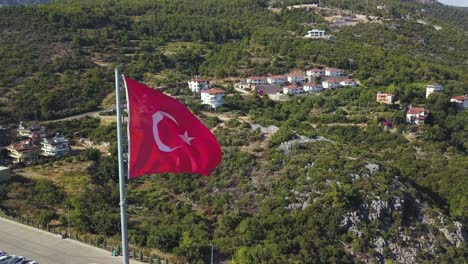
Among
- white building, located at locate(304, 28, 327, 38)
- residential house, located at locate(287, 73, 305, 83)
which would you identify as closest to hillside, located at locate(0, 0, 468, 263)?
white building, located at locate(304, 28, 327, 38)

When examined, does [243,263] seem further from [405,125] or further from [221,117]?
[405,125]

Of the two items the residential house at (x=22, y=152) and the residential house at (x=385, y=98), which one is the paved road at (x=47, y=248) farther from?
the residential house at (x=385, y=98)

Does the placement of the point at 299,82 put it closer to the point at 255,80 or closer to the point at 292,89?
the point at 292,89

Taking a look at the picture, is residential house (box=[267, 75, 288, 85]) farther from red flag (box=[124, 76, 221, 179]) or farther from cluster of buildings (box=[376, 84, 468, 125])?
red flag (box=[124, 76, 221, 179])

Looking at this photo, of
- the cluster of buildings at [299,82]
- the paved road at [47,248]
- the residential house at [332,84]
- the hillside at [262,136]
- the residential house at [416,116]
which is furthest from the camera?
the residential house at [332,84]

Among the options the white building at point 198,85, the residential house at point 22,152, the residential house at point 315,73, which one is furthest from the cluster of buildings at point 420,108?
the residential house at point 22,152

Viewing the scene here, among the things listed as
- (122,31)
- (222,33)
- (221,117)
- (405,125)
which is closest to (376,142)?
(405,125)
